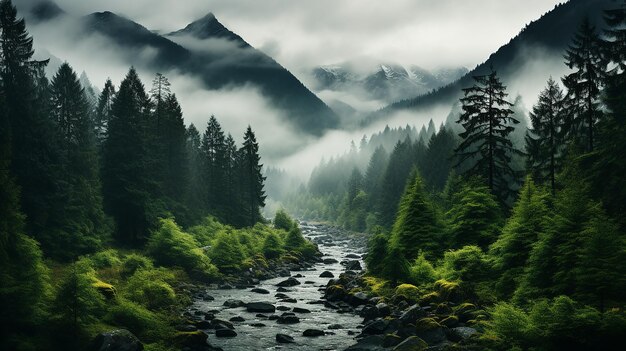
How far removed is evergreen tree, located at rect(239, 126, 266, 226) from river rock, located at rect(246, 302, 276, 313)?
147ft

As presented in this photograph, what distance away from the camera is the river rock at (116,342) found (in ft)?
59.4

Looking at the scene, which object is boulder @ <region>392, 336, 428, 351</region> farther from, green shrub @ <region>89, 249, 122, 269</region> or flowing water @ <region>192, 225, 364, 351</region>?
Answer: green shrub @ <region>89, 249, 122, 269</region>

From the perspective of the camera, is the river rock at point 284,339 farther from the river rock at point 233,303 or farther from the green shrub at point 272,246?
the green shrub at point 272,246

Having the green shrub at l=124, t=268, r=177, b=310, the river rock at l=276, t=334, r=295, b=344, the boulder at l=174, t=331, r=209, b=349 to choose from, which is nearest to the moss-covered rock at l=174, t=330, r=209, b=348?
the boulder at l=174, t=331, r=209, b=349

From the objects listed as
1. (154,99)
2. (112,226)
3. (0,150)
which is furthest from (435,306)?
(154,99)

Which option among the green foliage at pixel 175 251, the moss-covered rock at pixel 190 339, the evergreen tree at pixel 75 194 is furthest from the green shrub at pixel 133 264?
the moss-covered rock at pixel 190 339

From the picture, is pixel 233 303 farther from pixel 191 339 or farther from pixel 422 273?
pixel 422 273

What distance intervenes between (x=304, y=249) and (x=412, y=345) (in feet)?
149

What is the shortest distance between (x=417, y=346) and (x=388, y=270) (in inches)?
575

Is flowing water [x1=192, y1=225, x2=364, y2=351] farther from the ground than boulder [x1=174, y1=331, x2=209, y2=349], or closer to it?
closer to it

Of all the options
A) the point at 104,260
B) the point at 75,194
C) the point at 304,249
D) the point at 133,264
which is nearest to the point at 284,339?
the point at 133,264

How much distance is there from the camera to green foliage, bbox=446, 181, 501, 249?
32.2 metres

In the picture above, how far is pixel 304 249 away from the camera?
213ft

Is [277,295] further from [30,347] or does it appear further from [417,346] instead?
[30,347]
